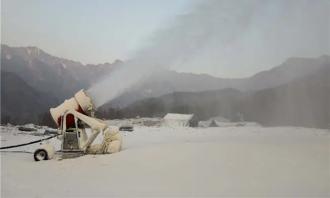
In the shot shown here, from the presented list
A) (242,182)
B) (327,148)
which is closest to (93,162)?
(242,182)

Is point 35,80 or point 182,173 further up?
point 35,80

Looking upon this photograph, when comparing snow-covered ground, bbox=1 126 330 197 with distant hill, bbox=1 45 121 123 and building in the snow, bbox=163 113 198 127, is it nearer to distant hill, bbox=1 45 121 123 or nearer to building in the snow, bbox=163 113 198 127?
distant hill, bbox=1 45 121 123

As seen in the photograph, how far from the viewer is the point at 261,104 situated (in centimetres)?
845

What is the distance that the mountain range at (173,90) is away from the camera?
7.10 m

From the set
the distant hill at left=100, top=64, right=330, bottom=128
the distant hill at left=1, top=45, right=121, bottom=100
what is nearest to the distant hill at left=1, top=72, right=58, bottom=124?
the distant hill at left=1, top=45, right=121, bottom=100

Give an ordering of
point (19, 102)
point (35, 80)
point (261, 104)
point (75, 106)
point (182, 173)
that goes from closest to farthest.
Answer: point (182, 173) → point (75, 106) → point (19, 102) → point (35, 80) → point (261, 104)

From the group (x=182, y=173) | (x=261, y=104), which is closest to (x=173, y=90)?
(x=261, y=104)

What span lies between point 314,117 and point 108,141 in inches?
181

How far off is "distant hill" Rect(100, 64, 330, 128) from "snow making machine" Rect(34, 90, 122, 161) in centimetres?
260

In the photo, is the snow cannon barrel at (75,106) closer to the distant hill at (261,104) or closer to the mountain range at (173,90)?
the mountain range at (173,90)

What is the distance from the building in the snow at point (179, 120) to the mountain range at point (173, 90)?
126mm

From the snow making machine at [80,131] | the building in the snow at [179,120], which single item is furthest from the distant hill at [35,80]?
the building in the snow at [179,120]

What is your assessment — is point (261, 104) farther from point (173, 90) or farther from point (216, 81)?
point (173, 90)

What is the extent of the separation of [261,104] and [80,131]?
4.40 m
